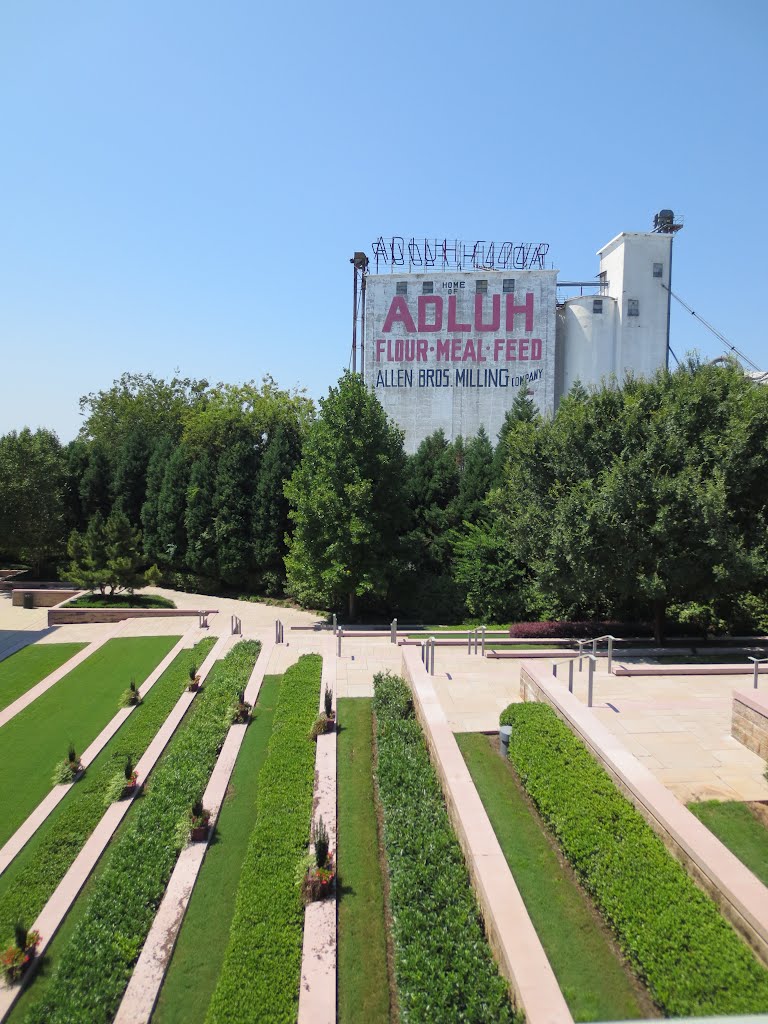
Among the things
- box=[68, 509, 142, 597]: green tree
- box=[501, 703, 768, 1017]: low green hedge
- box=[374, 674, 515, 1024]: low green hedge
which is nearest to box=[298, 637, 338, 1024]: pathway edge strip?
box=[374, 674, 515, 1024]: low green hedge

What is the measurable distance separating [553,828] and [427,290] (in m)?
39.8

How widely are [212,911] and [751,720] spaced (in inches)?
321

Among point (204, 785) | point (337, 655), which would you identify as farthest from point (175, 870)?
point (337, 655)

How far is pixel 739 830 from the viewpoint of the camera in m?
8.13

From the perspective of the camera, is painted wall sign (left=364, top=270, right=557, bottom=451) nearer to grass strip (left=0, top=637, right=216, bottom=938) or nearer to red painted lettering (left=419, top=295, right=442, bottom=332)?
red painted lettering (left=419, top=295, right=442, bottom=332)

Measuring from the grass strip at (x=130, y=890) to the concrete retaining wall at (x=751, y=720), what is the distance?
27.9 feet

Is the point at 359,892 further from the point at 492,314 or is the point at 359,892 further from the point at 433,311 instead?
the point at 492,314

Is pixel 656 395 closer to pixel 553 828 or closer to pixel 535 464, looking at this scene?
pixel 535 464

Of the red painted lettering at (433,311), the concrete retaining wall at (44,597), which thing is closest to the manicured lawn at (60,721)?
the concrete retaining wall at (44,597)

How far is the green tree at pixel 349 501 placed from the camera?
22453mm

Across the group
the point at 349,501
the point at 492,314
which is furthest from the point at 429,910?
the point at 492,314

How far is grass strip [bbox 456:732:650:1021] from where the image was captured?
602 centimetres

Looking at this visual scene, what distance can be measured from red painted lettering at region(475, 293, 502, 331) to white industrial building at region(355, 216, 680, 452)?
0.21 ft

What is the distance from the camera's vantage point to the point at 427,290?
143 feet
